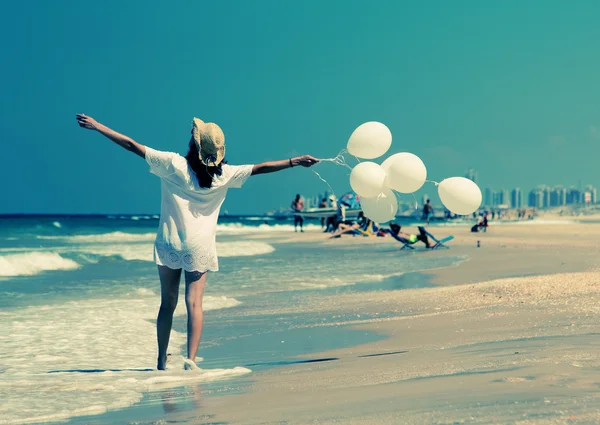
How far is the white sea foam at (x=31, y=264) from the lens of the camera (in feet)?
53.0

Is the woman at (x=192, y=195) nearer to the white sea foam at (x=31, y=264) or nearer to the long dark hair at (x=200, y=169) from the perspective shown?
the long dark hair at (x=200, y=169)

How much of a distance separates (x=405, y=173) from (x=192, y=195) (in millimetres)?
2056

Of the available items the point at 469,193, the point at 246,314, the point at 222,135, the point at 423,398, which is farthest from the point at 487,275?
the point at 423,398

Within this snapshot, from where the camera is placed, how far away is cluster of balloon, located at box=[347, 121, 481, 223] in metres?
6.22

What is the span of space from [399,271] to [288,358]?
28.7ft

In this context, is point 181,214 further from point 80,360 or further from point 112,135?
point 80,360

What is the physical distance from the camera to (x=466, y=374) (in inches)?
154

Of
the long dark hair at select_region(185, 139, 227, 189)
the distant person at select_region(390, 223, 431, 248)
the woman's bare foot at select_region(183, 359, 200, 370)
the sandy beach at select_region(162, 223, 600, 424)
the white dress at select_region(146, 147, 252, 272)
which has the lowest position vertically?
the woman's bare foot at select_region(183, 359, 200, 370)

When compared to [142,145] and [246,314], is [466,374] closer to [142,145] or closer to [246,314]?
[142,145]

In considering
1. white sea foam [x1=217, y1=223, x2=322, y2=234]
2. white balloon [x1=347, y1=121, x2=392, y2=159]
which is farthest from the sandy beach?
white sea foam [x1=217, y1=223, x2=322, y2=234]

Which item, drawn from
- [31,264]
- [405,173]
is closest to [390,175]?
[405,173]

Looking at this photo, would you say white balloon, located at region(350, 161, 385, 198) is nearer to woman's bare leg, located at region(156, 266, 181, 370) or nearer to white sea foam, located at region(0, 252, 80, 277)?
woman's bare leg, located at region(156, 266, 181, 370)

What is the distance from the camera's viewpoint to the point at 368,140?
20.8ft

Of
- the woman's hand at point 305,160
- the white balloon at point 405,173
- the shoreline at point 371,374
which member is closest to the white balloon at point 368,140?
the white balloon at point 405,173
